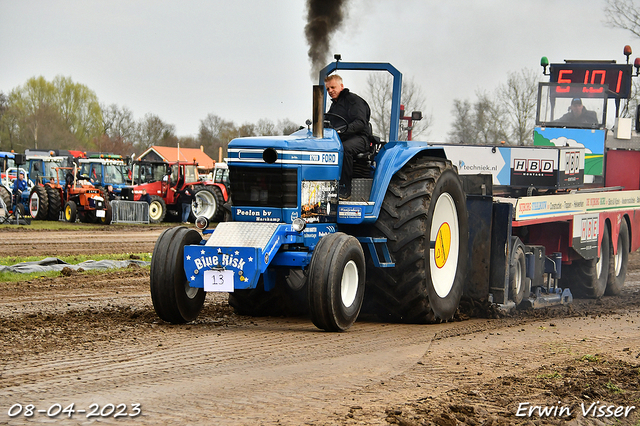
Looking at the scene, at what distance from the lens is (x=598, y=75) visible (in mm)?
17000

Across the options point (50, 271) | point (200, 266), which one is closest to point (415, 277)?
point (200, 266)

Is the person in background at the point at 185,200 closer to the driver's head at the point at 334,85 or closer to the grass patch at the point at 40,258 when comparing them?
the grass patch at the point at 40,258

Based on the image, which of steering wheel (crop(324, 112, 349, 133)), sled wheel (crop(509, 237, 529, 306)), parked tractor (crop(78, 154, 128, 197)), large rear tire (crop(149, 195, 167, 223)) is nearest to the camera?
steering wheel (crop(324, 112, 349, 133))

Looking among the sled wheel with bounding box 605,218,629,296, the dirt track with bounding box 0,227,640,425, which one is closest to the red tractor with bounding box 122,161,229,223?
the sled wheel with bounding box 605,218,629,296

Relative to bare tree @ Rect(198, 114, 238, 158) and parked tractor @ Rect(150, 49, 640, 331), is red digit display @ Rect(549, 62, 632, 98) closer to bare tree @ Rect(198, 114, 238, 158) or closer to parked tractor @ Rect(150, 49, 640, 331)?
parked tractor @ Rect(150, 49, 640, 331)

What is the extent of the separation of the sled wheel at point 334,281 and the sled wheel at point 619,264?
717cm

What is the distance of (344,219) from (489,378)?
255cm

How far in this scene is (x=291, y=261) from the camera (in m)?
6.97

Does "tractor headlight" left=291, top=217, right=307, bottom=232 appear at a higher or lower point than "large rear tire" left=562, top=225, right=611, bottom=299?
higher

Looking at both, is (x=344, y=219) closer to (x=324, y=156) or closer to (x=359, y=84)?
(x=324, y=156)

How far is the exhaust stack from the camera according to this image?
7125 millimetres

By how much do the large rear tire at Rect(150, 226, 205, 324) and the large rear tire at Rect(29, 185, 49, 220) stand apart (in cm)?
1914

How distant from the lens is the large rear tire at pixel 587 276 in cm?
1179

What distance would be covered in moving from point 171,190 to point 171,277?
20992 millimetres
